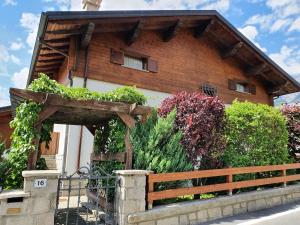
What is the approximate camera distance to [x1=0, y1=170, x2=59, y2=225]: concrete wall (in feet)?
14.8

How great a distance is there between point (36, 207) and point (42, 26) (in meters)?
6.41

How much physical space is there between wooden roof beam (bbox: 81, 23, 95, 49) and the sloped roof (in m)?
0.08

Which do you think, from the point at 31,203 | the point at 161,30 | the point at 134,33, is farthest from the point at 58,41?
A: the point at 31,203

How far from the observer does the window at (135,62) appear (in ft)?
38.4

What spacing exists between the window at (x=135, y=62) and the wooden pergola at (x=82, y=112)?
4612mm

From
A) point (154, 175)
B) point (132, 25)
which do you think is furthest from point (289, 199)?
point (132, 25)

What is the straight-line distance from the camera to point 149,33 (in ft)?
41.0

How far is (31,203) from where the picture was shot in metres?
4.68

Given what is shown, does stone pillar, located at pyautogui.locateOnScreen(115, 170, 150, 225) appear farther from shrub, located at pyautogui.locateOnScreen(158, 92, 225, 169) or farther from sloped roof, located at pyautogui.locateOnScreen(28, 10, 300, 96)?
sloped roof, located at pyautogui.locateOnScreen(28, 10, 300, 96)

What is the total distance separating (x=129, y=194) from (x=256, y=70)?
486 inches

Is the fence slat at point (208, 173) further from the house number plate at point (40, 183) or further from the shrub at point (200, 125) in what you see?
the house number plate at point (40, 183)

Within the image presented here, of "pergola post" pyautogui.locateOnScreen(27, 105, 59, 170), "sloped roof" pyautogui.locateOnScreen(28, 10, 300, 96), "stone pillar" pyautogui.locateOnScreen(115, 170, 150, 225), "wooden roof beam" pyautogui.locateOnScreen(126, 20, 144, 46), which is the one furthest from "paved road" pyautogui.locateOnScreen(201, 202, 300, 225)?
"wooden roof beam" pyautogui.locateOnScreen(126, 20, 144, 46)

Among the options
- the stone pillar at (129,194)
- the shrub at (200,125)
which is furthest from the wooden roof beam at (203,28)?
the stone pillar at (129,194)

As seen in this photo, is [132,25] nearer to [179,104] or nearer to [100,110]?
[179,104]
